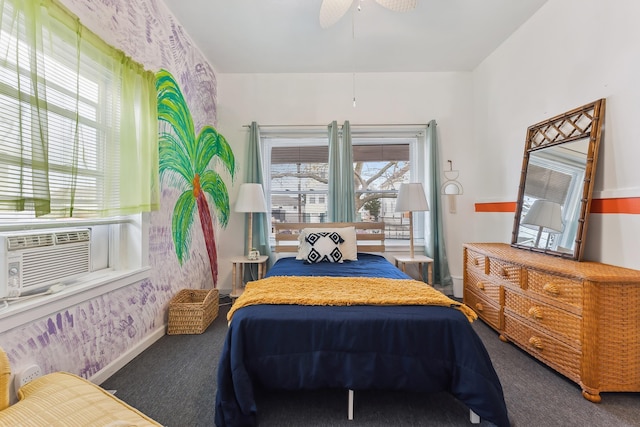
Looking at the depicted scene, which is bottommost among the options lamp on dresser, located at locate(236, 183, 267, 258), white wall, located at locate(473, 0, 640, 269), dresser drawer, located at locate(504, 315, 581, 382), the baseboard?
the baseboard

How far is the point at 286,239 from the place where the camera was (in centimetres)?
317

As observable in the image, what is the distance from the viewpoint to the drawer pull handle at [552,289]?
1645 millimetres

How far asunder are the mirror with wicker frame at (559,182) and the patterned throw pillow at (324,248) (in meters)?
1.67

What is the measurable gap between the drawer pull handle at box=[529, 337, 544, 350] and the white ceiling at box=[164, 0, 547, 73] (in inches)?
105

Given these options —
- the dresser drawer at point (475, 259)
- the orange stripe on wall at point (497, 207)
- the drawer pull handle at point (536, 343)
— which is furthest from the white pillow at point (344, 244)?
the orange stripe on wall at point (497, 207)

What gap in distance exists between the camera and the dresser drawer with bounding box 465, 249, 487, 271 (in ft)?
7.80

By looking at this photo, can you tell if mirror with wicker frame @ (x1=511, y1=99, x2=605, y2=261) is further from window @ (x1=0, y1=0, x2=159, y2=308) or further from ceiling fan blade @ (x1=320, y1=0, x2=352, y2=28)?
window @ (x1=0, y1=0, x2=159, y2=308)

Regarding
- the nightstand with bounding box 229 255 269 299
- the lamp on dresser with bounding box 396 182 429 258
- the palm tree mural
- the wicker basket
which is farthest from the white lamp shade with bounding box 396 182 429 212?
the wicker basket

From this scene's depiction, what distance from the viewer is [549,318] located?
67.1 inches

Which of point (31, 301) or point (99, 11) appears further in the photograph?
point (99, 11)

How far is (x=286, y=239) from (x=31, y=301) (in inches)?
84.9

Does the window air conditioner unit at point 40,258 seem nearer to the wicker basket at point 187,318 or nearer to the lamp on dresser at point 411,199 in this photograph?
the wicker basket at point 187,318

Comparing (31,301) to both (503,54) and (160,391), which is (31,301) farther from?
(503,54)

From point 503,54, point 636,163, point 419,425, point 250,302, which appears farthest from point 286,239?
point 503,54
